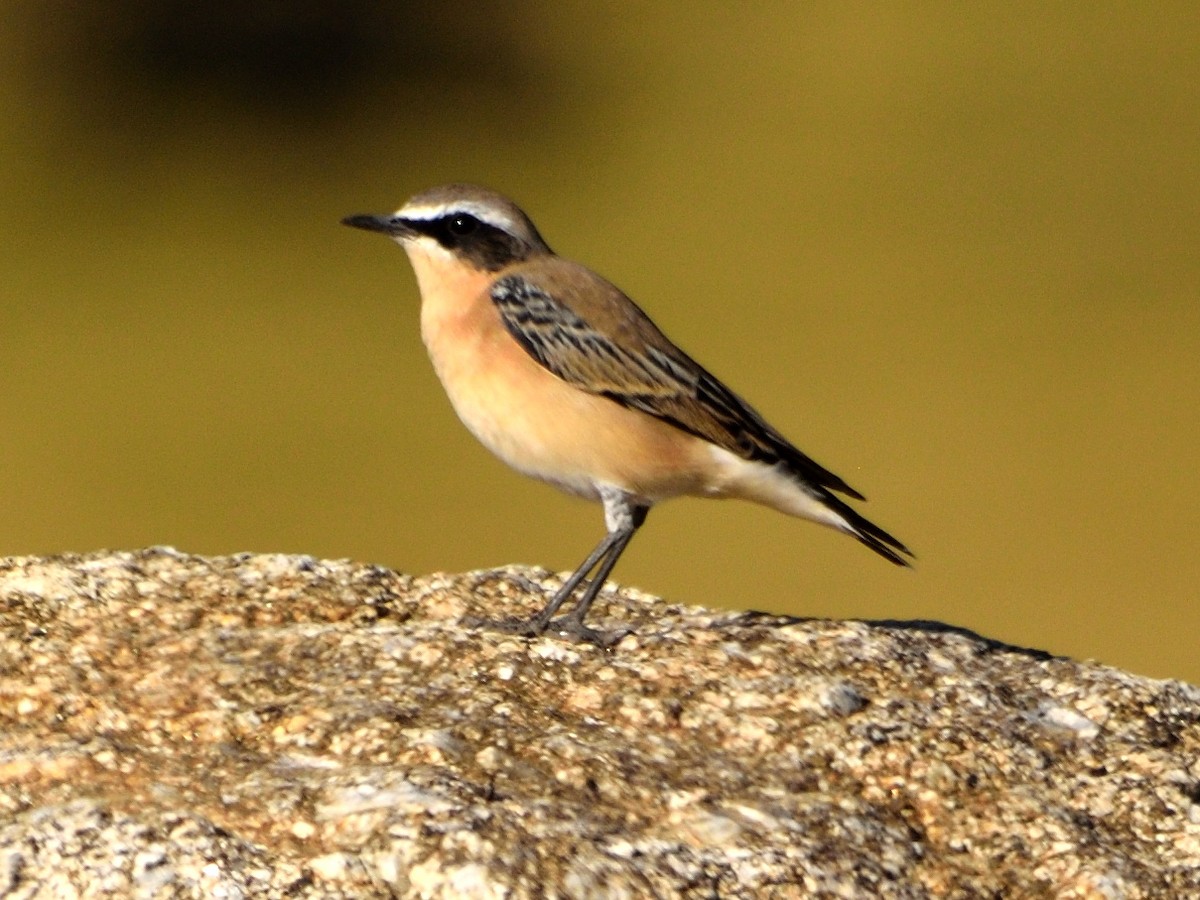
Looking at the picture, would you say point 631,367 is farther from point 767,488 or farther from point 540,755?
point 540,755

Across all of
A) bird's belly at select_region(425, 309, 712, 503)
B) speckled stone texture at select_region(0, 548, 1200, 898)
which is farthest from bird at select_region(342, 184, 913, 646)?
speckled stone texture at select_region(0, 548, 1200, 898)

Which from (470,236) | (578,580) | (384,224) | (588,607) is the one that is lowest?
(588,607)

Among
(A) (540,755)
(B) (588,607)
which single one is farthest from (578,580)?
(A) (540,755)

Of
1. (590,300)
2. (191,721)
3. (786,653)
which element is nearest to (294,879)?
(191,721)

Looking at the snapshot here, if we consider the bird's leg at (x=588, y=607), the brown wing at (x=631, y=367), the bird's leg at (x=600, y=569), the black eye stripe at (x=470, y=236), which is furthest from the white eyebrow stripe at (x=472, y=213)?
the bird's leg at (x=588, y=607)

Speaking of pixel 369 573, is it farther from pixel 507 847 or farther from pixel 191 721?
pixel 507 847

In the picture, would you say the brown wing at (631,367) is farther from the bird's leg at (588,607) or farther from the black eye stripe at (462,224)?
the bird's leg at (588,607)

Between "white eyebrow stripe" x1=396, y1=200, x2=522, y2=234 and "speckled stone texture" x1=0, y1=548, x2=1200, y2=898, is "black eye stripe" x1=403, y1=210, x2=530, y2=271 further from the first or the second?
"speckled stone texture" x1=0, y1=548, x2=1200, y2=898
